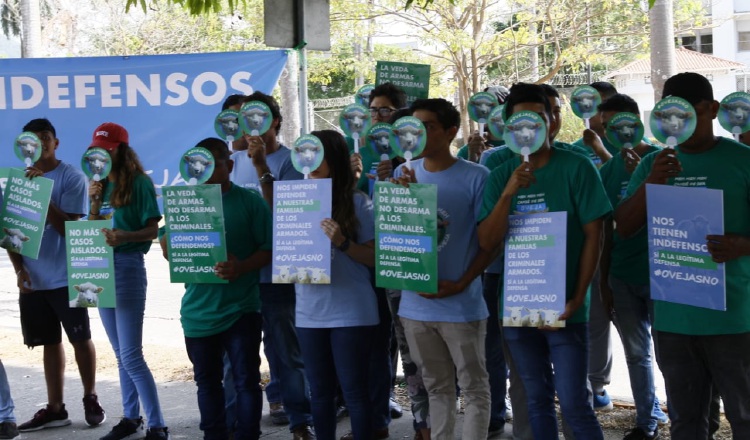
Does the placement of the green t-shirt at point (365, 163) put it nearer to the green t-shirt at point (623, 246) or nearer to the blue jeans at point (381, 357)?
the blue jeans at point (381, 357)

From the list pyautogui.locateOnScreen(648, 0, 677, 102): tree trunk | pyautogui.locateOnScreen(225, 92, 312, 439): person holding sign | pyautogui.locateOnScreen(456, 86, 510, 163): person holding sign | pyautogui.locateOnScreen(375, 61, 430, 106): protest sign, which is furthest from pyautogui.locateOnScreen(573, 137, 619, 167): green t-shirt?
pyautogui.locateOnScreen(648, 0, 677, 102): tree trunk

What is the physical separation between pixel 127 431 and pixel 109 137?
1.84m

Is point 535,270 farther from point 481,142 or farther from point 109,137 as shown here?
point 109,137

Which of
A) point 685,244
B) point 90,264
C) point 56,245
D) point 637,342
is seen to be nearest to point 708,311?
point 685,244

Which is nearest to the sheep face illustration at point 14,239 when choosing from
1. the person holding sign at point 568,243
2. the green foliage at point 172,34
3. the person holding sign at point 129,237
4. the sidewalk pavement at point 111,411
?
the person holding sign at point 129,237

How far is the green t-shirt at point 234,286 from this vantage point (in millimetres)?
5105

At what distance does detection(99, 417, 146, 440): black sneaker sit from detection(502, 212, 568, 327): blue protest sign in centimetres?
289

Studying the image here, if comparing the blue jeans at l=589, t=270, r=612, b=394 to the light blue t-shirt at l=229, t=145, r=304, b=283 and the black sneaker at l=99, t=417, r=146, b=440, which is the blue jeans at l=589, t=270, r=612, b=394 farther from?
the black sneaker at l=99, t=417, r=146, b=440

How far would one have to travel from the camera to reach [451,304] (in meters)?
4.54

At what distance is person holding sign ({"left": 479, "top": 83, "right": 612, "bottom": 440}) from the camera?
4.14 metres

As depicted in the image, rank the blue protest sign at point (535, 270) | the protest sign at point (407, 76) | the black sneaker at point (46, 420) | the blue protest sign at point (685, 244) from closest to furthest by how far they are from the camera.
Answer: the blue protest sign at point (685, 244), the blue protest sign at point (535, 270), the black sneaker at point (46, 420), the protest sign at point (407, 76)

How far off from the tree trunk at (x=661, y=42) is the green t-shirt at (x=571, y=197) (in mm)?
9126

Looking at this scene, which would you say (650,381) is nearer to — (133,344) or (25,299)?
(133,344)

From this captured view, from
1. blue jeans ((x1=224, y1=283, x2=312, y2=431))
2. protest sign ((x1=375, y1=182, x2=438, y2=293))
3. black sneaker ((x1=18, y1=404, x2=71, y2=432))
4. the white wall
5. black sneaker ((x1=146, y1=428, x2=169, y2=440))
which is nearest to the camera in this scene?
protest sign ((x1=375, y1=182, x2=438, y2=293))
